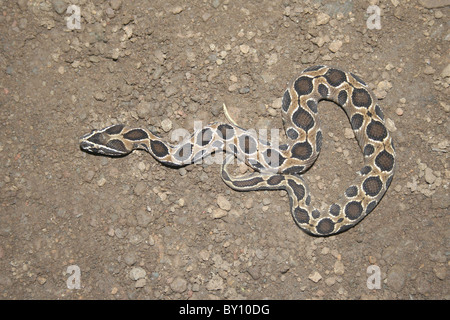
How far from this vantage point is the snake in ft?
22.5

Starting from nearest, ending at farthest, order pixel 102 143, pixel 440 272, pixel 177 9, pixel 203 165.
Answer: pixel 440 272, pixel 102 143, pixel 203 165, pixel 177 9

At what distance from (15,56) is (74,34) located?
1.39 meters

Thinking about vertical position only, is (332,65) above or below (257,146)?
above

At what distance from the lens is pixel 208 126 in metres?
7.24

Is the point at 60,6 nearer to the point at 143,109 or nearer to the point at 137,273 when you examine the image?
the point at 143,109

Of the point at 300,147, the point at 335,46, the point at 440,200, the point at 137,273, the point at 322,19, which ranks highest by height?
the point at 322,19

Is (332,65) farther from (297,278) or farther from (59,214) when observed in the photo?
(59,214)

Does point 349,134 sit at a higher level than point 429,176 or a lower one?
higher

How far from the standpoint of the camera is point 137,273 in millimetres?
6863

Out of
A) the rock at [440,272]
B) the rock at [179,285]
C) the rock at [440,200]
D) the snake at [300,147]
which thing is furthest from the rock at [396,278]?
the rock at [179,285]

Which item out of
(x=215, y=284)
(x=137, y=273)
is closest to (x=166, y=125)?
(x=137, y=273)

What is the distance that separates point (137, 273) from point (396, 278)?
16.4 ft

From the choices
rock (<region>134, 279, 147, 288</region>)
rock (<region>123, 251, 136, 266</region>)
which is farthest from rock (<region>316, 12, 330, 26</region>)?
rock (<region>134, 279, 147, 288</region>)
